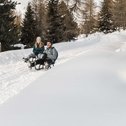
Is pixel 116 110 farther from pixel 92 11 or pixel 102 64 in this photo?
pixel 92 11

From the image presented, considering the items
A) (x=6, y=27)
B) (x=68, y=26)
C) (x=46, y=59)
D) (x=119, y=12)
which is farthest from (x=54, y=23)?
(x=46, y=59)

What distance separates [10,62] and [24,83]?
23.8ft

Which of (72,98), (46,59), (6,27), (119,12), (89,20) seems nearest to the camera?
(72,98)

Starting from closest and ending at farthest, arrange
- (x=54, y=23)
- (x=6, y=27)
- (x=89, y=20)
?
(x=6, y=27), (x=54, y=23), (x=89, y=20)

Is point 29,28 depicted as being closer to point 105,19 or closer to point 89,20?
point 105,19

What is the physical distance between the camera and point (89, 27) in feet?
220

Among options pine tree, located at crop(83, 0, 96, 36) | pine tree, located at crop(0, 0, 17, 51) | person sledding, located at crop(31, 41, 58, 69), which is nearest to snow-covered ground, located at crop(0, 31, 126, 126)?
person sledding, located at crop(31, 41, 58, 69)

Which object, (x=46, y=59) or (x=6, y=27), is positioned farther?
(x=6, y=27)

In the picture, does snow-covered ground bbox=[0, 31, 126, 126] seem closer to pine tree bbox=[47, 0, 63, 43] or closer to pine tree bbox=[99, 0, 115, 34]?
pine tree bbox=[47, 0, 63, 43]

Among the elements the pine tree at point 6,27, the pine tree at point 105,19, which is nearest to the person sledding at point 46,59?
the pine tree at point 6,27

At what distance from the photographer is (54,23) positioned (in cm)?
4403

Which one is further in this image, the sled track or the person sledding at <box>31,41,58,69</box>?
the person sledding at <box>31,41,58,69</box>

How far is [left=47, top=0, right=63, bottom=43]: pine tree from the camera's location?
44094 mm

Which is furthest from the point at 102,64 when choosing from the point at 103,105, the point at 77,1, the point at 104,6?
the point at 104,6
